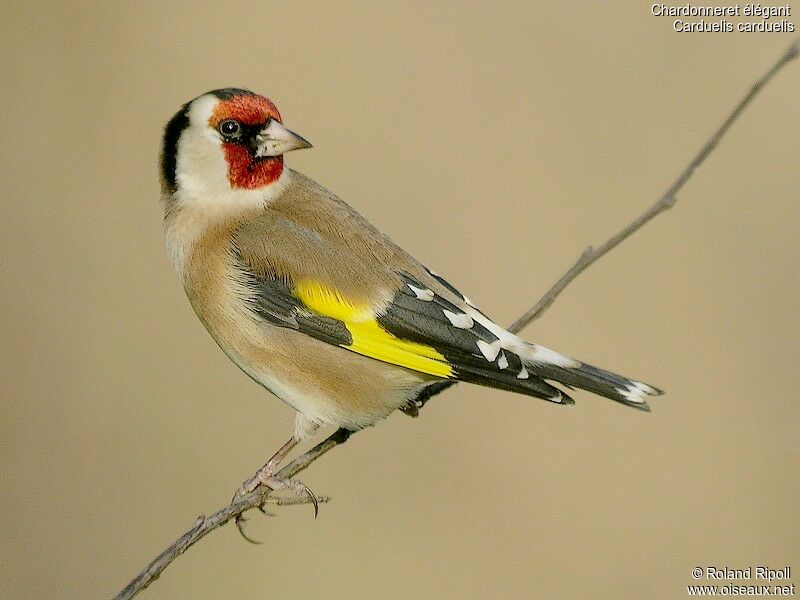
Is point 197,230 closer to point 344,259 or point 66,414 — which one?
point 344,259

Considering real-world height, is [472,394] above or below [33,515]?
above

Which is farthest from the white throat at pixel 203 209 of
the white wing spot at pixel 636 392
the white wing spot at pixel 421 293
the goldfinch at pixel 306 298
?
the white wing spot at pixel 636 392

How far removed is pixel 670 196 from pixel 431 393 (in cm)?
115

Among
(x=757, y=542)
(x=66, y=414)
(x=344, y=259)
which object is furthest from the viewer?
(x=66, y=414)

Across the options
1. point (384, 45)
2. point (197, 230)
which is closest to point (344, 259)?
point (197, 230)

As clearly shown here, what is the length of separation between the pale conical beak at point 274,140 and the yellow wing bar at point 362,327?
1.46 feet

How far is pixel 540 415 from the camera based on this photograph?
17.9ft

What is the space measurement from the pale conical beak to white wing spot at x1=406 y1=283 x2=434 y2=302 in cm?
59

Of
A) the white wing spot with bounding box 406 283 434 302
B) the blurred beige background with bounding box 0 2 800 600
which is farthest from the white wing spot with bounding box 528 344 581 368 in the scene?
the blurred beige background with bounding box 0 2 800 600

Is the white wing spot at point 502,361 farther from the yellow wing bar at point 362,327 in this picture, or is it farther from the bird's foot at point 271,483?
the bird's foot at point 271,483

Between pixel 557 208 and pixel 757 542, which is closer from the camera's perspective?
pixel 757 542

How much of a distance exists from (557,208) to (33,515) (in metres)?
3.13

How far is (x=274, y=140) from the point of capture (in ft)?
11.4

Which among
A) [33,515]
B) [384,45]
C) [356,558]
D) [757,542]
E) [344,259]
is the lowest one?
[33,515]
